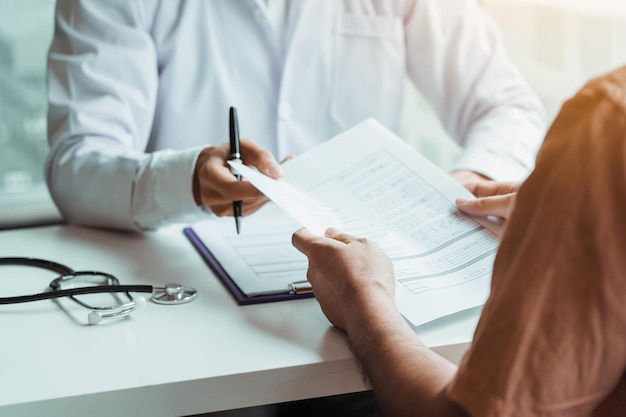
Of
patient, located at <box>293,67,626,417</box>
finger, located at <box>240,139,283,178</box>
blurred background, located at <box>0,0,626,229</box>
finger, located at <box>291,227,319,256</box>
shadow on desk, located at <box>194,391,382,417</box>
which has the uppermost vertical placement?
patient, located at <box>293,67,626,417</box>

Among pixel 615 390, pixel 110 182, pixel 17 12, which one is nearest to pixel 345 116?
pixel 110 182

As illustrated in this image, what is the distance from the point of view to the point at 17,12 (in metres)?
1.79

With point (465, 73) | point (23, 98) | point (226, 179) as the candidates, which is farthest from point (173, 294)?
point (23, 98)

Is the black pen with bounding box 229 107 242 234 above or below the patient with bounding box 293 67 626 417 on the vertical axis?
below

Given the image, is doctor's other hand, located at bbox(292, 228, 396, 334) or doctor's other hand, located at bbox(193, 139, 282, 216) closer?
doctor's other hand, located at bbox(292, 228, 396, 334)

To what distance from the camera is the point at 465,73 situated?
1.58 meters

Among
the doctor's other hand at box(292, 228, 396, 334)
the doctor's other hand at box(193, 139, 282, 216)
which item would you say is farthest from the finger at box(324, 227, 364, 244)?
the doctor's other hand at box(193, 139, 282, 216)

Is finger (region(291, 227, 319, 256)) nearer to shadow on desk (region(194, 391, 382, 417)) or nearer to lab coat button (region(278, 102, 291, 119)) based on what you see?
shadow on desk (region(194, 391, 382, 417))

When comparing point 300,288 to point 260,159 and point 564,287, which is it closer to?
point 260,159

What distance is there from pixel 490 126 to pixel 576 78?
1.91 ft

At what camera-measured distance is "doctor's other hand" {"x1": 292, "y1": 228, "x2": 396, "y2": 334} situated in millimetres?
753

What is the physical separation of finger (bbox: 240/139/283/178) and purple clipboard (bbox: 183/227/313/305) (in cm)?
14

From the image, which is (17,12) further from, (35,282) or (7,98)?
(35,282)

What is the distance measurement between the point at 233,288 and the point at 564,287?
0.52 m
